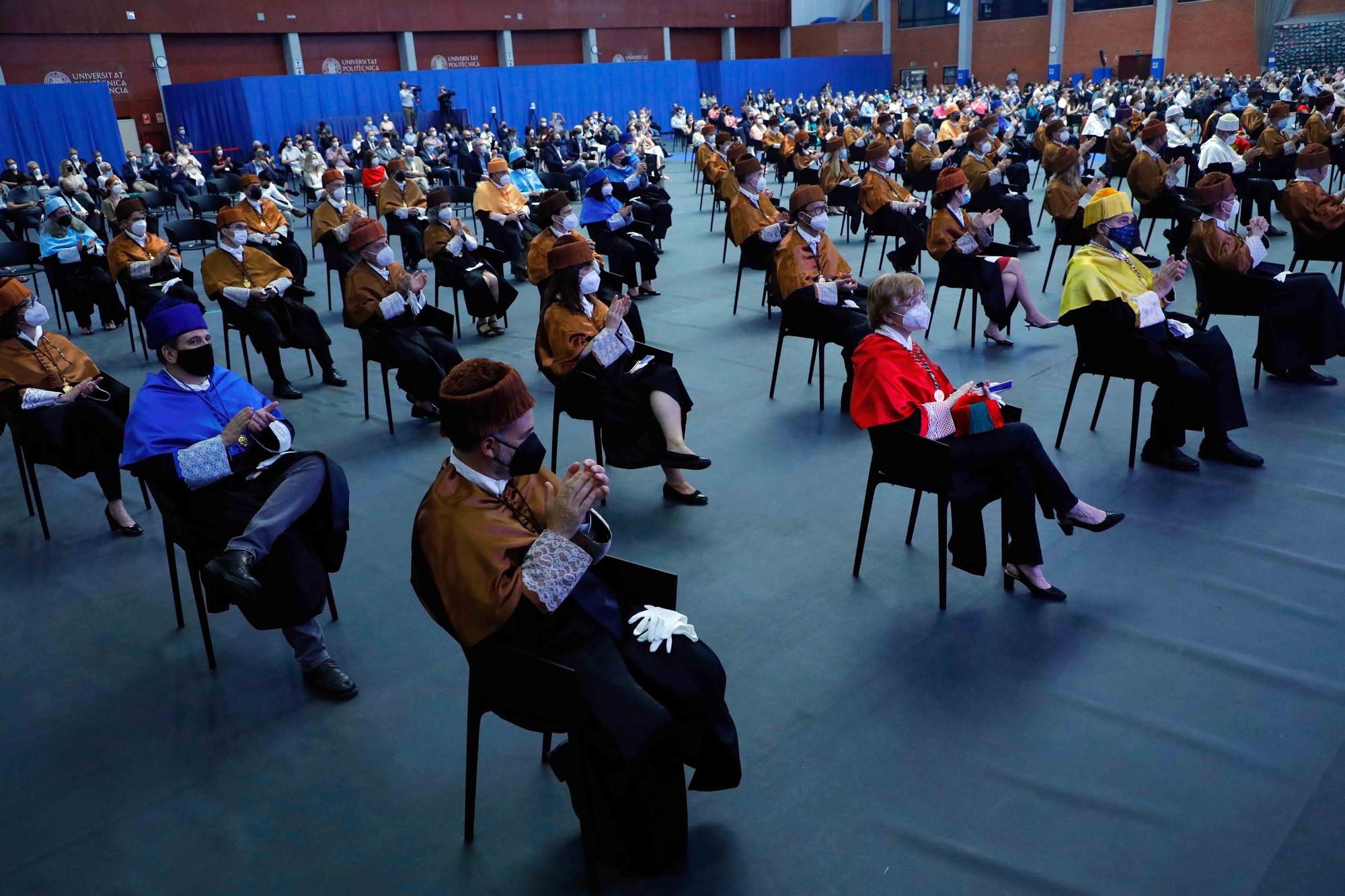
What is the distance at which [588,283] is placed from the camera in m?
4.62

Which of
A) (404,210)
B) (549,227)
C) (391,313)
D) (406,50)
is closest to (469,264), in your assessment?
(549,227)

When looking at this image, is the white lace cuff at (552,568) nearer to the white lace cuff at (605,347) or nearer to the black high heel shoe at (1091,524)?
the black high heel shoe at (1091,524)

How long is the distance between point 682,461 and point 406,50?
2609cm

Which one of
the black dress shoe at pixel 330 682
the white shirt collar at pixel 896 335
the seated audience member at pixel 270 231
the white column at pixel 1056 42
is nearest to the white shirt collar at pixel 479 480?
the black dress shoe at pixel 330 682

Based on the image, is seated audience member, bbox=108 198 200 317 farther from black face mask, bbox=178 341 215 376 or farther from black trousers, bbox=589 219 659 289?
black face mask, bbox=178 341 215 376

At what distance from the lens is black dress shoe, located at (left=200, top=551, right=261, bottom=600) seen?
2820mm

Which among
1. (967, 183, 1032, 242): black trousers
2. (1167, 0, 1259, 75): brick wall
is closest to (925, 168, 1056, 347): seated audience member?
(967, 183, 1032, 242): black trousers

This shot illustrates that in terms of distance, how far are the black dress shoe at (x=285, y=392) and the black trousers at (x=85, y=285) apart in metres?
2.83

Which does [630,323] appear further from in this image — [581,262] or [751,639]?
[751,639]

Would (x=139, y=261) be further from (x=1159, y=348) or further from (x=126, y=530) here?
(x=1159, y=348)

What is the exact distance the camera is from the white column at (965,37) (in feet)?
111

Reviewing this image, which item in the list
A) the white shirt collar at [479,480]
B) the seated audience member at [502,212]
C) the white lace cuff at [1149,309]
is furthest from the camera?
the seated audience member at [502,212]

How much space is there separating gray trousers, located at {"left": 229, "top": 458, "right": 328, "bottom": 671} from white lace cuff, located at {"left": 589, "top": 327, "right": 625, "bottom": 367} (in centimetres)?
156

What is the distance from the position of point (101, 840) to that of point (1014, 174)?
37.7ft
